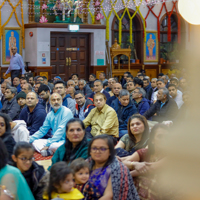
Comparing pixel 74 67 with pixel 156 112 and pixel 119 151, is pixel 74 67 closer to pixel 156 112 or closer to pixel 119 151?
pixel 156 112

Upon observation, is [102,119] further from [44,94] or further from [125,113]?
[44,94]

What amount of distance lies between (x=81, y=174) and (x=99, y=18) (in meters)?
11.2

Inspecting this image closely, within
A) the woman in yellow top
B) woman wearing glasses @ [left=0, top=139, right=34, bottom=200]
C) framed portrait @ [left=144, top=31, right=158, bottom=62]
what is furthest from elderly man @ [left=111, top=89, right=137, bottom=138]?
framed portrait @ [left=144, top=31, right=158, bottom=62]

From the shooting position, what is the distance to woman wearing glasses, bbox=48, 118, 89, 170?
314cm

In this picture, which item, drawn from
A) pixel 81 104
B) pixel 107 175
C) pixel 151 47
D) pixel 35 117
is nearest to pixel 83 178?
pixel 107 175

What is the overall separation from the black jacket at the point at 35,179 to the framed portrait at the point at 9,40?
34.2 ft

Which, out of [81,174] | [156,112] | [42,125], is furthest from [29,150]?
[156,112]

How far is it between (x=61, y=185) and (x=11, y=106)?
4.32m

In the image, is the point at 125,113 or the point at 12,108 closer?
the point at 125,113

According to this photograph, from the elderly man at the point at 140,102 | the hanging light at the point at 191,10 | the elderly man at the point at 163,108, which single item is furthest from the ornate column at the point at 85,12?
the hanging light at the point at 191,10

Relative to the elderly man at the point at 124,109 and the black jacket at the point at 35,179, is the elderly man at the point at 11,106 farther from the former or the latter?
the black jacket at the point at 35,179

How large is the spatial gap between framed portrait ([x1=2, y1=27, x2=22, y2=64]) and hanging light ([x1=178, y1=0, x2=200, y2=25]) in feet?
40.8

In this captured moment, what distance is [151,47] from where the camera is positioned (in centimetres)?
1497

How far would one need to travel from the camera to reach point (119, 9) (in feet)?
46.1
